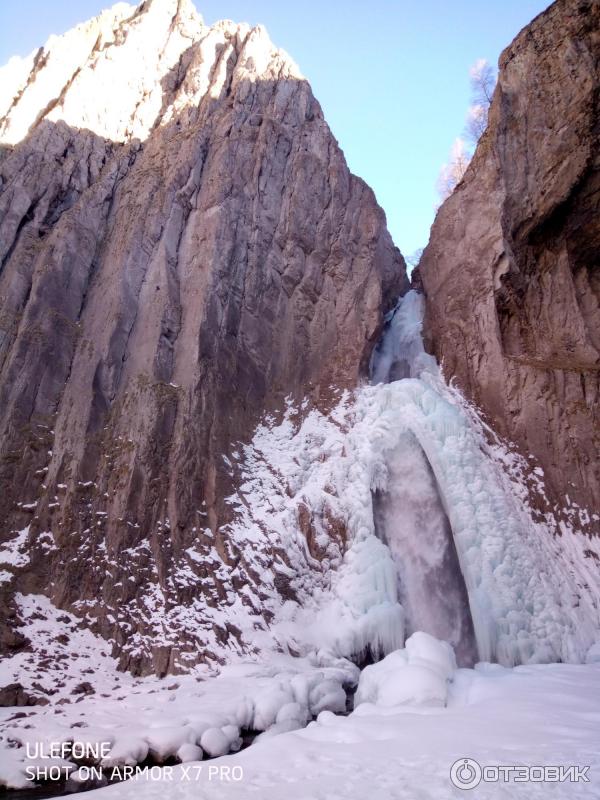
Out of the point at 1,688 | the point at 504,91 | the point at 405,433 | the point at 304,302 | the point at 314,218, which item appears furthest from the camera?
the point at 314,218

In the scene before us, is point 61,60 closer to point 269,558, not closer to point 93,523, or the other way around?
point 93,523

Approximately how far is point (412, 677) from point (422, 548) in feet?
13.5

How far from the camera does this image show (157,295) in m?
15.5

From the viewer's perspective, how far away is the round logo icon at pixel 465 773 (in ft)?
12.0

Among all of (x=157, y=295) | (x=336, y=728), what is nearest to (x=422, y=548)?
(x=336, y=728)

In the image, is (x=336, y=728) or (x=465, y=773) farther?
(x=336, y=728)

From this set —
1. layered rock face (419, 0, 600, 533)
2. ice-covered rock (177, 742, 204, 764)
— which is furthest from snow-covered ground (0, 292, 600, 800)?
layered rock face (419, 0, 600, 533)

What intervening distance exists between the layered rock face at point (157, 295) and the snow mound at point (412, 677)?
304 centimetres

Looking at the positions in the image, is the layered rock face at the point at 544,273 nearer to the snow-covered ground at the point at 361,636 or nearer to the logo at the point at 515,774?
the snow-covered ground at the point at 361,636

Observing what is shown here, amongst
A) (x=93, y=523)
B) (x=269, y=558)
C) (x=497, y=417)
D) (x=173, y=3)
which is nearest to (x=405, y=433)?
(x=497, y=417)

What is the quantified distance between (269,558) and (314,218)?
12.3 meters

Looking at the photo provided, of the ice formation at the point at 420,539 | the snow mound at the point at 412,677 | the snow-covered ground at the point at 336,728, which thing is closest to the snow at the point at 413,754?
the snow-covered ground at the point at 336,728

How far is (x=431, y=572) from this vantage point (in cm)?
1100

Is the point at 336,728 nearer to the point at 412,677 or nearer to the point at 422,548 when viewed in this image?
the point at 412,677
